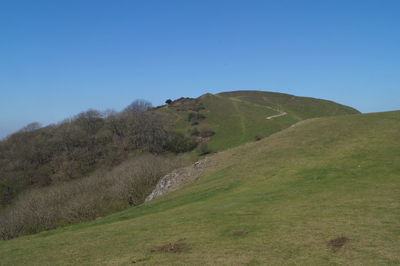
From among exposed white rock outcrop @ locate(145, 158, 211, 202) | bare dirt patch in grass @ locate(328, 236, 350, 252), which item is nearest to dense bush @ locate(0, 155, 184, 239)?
exposed white rock outcrop @ locate(145, 158, 211, 202)

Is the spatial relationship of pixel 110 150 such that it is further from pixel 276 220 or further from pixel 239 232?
pixel 239 232

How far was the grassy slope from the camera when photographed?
38.9 ft

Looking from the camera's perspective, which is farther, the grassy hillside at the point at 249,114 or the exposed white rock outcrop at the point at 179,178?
the grassy hillside at the point at 249,114

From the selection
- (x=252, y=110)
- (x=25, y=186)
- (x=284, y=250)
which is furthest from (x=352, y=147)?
(x=252, y=110)

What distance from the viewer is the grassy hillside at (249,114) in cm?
10459

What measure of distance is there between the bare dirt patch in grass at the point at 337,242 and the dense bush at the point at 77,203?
130 feet

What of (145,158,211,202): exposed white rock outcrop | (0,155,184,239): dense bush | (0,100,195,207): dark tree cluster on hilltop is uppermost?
(0,100,195,207): dark tree cluster on hilltop

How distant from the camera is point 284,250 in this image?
1186 centimetres

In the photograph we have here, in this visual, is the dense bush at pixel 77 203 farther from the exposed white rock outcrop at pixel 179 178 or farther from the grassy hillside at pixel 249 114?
the grassy hillside at pixel 249 114

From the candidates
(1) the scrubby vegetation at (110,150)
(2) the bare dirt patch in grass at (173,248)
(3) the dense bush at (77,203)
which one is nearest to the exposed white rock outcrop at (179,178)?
(3) the dense bush at (77,203)

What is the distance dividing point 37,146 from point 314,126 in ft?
295

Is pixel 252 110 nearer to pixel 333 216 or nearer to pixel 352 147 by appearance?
pixel 352 147

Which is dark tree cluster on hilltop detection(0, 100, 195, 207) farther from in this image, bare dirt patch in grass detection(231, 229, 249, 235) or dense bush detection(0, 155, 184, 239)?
bare dirt patch in grass detection(231, 229, 249, 235)

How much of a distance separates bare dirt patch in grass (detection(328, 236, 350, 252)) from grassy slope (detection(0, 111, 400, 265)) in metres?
0.20
